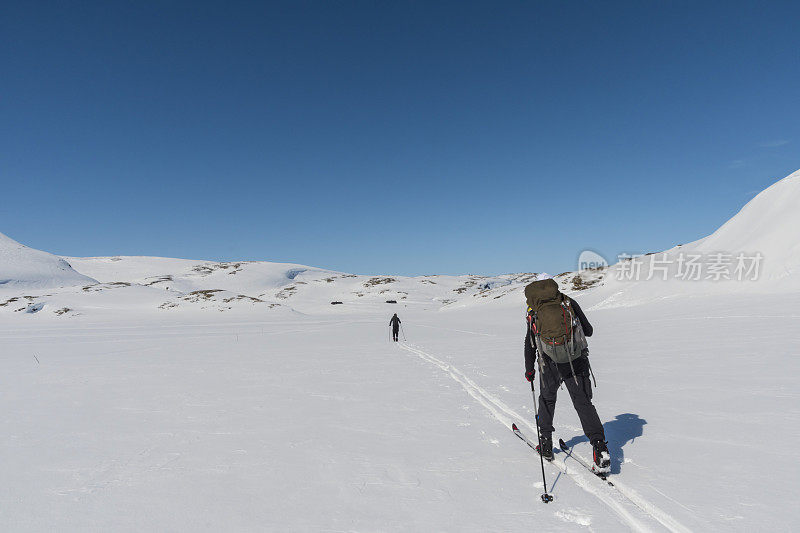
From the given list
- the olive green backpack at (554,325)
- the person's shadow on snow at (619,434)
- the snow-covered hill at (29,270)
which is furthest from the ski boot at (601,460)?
the snow-covered hill at (29,270)

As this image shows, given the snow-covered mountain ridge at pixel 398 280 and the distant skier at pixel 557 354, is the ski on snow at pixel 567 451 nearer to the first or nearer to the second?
the distant skier at pixel 557 354

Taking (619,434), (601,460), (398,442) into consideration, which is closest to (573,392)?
(601,460)

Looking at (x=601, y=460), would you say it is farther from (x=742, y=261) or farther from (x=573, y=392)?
(x=742, y=261)

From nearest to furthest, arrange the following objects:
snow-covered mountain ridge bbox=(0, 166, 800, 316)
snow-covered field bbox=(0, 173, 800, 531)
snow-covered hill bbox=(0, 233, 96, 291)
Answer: snow-covered field bbox=(0, 173, 800, 531), snow-covered mountain ridge bbox=(0, 166, 800, 316), snow-covered hill bbox=(0, 233, 96, 291)

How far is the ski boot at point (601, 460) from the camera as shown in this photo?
4.42 meters

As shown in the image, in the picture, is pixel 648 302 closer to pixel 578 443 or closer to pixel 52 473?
pixel 578 443

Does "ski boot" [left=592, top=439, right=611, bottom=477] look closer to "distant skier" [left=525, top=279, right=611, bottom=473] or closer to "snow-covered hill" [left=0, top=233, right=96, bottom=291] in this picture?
"distant skier" [left=525, top=279, right=611, bottom=473]

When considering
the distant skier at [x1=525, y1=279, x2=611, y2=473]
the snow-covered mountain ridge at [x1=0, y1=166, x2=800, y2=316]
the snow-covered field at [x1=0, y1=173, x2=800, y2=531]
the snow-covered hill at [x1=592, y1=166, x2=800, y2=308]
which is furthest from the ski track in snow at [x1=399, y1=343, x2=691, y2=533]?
the snow-covered hill at [x1=592, y1=166, x2=800, y2=308]

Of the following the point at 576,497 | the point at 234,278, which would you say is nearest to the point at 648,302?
the point at 576,497

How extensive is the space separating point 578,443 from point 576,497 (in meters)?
1.79

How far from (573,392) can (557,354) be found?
53 cm

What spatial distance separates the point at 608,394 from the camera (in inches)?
324

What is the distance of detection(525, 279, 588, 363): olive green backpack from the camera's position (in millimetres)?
4824

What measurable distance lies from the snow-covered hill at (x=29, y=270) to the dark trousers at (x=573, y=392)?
352ft
